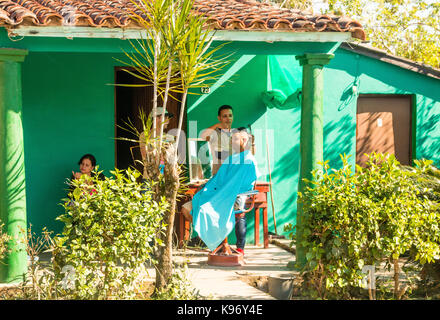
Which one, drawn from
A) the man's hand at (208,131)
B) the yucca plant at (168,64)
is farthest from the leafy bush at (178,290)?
the man's hand at (208,131)

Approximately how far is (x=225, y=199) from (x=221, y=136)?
107 cm

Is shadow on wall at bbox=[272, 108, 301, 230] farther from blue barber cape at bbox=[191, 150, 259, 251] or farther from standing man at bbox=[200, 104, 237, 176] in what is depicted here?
blue barber cape at bbox=[191, 150, 259, 251]

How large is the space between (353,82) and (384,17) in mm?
10903

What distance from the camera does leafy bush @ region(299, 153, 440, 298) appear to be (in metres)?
5.52

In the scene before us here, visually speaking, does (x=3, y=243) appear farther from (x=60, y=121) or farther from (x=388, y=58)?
(x=388, y=58)

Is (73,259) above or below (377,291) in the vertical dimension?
above

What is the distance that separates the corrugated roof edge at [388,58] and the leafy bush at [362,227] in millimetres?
4587

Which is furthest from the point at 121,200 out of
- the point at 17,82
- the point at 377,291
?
the point at 377,291

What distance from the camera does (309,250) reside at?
5.67 m

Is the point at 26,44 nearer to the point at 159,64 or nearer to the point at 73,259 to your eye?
the point at 159,64

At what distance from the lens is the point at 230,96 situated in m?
9.23

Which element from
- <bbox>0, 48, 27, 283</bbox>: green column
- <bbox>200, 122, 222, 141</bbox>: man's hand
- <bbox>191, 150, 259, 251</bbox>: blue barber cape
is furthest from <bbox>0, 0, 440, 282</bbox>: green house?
<bbox>191, 150, 259, 251</bbox>: blue barber cape

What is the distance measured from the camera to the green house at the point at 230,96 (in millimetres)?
6684

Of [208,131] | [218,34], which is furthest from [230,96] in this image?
[218,34]
